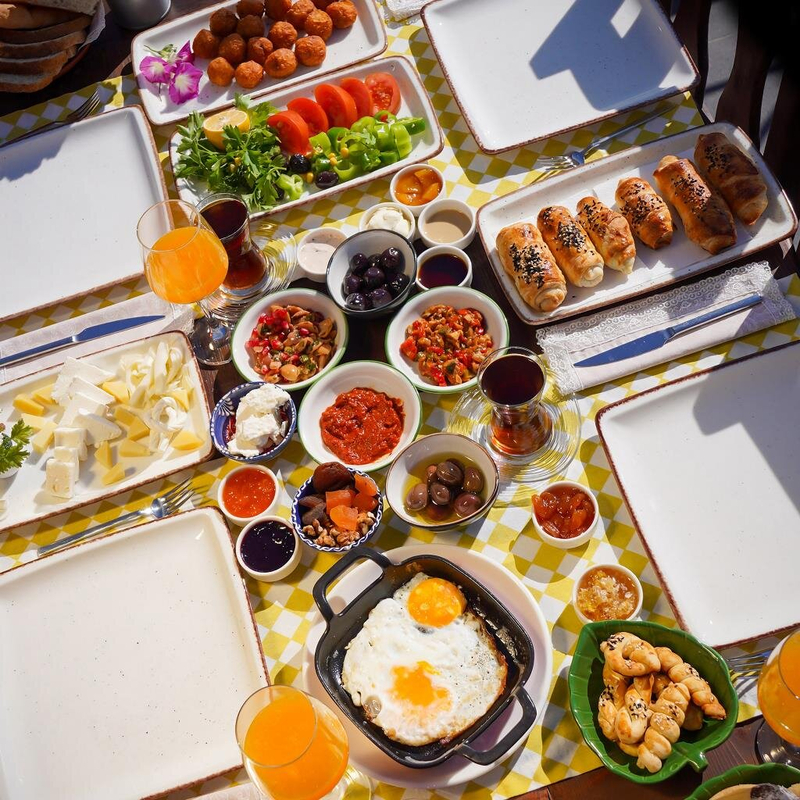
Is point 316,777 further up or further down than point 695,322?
further down

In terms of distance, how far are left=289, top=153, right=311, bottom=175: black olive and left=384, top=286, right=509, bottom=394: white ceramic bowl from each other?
84 cm

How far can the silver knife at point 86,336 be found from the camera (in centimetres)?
293

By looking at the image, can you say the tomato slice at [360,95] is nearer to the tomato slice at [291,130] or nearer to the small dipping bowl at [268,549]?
the tomato slice at [291,130]

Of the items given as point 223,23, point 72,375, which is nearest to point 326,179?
point 223,23

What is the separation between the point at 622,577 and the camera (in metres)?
2.22

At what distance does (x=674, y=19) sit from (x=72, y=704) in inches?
147

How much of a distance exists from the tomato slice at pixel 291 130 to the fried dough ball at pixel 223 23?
656 mm

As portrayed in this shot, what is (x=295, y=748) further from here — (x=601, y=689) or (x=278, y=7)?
(x=278, y=7)

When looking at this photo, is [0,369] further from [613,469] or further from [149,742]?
[613,469]

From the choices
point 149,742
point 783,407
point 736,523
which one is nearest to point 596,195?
point 783,407

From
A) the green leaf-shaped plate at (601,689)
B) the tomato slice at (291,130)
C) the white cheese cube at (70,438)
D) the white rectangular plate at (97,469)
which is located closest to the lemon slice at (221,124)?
the tomato slice at (291,130)

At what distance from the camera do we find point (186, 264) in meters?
2.61

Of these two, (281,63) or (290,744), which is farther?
(281,63)

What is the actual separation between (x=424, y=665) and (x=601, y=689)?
18.8 inches
